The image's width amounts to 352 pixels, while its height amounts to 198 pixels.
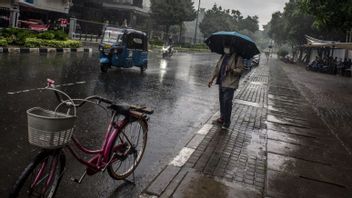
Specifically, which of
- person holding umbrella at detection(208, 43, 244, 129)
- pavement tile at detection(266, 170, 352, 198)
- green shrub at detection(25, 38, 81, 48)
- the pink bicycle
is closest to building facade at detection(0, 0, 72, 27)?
green shrub at detection(25, 38, 81, 48)

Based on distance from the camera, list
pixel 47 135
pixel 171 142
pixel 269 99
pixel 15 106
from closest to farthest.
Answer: pixel 47 135 < pixel 171 142 < pixel 15 106 < pixel 269 99

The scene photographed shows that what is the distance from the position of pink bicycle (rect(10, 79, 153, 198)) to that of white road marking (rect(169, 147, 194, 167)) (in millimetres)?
757

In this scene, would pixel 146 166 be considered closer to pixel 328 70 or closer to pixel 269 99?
pixel 269 99

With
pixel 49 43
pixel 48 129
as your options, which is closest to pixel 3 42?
pixel 49 43

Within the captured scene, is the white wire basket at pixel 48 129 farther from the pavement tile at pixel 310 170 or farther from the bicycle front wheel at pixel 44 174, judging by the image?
the pavement tile at pixel 310 170

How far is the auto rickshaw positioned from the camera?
15789 millimetres

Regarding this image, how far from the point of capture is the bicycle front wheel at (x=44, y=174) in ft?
11.3

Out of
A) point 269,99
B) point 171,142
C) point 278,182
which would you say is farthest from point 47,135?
point 269,99

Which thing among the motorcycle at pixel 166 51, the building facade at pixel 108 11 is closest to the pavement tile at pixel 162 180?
the motorcycle at pixel 166 51

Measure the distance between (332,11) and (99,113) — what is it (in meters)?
9.77

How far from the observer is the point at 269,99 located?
14.1 metres

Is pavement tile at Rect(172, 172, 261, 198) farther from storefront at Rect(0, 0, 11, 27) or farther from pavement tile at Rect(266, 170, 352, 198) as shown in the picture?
storefront at Rect(0, 0, 11, 27)

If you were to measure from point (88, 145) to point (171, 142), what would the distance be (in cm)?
152

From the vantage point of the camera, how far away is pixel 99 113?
8.23m
